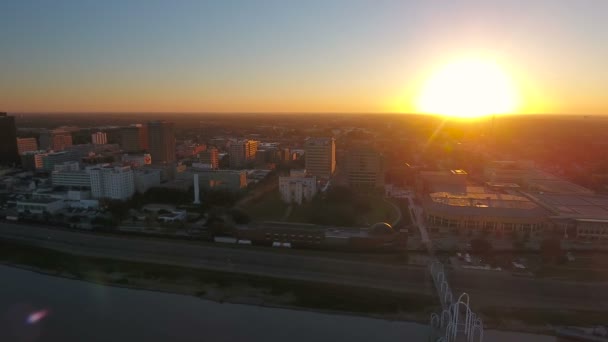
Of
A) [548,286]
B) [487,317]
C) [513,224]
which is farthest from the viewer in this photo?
[513,224]

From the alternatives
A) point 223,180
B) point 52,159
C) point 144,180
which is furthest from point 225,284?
point 52,159

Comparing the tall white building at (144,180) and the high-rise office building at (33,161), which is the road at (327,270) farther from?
the high-rise office building at (33,161)

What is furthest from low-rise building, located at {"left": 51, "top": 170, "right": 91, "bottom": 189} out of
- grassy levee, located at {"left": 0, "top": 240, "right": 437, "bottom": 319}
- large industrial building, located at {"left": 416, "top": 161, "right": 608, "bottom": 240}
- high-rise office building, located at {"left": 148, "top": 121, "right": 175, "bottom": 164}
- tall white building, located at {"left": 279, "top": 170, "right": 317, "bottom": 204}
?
large industrial building, located at {"left": 416, "top": 161, "right": 608, "bottom": 240}

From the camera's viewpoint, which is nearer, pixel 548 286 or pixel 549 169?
pixel 548 286

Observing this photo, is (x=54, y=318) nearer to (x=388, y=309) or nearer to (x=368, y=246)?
(x=388, y=309)

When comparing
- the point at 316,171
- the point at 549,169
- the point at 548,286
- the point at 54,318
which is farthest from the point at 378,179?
the point at 54,318

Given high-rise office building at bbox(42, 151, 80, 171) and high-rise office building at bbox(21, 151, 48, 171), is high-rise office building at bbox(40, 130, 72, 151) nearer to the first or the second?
high-rise office building at bbox(21, 151, 48, 171)
